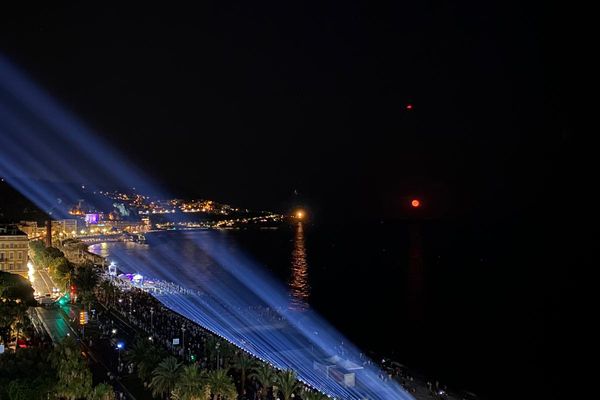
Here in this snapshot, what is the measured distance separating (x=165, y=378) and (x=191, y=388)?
113 cm

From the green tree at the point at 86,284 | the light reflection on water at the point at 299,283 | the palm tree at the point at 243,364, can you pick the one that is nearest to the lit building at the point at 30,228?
the light reflection on water at the point at 299,283

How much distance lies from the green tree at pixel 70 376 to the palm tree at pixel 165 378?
1.53m

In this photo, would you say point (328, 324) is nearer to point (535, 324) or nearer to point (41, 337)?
point (535, 324)

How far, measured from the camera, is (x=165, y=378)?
545 inches

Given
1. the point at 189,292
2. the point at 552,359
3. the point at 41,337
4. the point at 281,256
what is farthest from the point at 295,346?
the point at 281,256

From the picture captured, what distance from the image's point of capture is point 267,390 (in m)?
15.6

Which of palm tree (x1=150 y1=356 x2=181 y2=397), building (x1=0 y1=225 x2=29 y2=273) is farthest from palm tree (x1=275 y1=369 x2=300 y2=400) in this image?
building (x1=0 y1=225 x2=29 y2=273)

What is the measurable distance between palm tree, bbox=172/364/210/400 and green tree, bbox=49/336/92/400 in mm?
2078

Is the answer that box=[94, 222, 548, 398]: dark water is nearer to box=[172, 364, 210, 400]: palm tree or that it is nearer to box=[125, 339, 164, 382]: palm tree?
box=[125, 339, 164, 382]: palm tree

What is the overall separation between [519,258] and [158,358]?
200 ft

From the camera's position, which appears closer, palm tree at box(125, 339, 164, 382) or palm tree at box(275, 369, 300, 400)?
palm tree at box(275, 369, 300, 400)

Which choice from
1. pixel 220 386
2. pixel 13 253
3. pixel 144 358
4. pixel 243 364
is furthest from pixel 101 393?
pixel 13 253

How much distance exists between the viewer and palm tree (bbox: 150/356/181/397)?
13836 millimetres

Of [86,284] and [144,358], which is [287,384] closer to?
[144,358]
